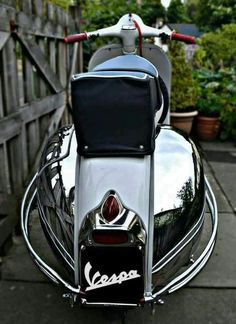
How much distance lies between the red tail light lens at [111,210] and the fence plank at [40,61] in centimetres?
189

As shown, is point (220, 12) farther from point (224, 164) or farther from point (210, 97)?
point (224, 164)

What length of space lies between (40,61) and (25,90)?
1.26ft

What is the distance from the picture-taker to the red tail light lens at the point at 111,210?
1.53m

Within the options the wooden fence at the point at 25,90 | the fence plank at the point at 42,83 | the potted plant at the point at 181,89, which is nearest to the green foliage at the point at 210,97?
the potted plant at the point at 181,89

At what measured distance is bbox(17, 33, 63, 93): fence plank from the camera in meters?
3.07

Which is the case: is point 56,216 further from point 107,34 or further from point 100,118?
point 107,34

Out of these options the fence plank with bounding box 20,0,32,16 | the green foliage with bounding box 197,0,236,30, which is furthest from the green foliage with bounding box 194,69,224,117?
the green foliage with bounding box 197,0,236,30

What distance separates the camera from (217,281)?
2.51 m

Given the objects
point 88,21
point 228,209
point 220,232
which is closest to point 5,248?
point 220,232

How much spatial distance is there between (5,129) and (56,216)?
1.13 meters

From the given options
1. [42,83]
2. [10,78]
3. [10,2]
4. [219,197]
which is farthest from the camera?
[219,197]

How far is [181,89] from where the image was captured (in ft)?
17.9

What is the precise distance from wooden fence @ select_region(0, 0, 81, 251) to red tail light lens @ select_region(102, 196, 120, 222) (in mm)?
Answer: 1387

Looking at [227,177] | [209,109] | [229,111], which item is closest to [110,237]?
[227,177]
